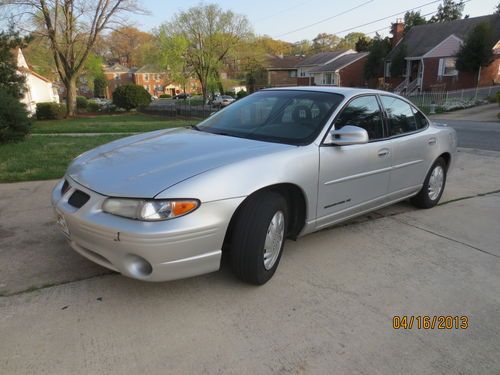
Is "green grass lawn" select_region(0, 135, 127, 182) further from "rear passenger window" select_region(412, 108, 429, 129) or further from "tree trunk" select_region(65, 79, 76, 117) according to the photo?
"tree trunk" select_region(65, 79, 76, 117)

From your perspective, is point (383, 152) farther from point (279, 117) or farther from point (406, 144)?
point (279, 117)

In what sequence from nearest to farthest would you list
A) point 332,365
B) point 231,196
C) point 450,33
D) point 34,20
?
1. point 332,365
2. point 231,196
3. point 34,20
4. point 450,33

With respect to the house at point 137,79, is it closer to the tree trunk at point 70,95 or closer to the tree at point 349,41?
the tree at point 349,41

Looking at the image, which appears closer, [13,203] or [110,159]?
[110,159]

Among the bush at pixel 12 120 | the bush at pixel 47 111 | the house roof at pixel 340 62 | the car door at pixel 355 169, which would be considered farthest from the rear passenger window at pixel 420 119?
the house roof at pixel 340 62

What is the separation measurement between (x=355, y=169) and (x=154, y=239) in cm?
205

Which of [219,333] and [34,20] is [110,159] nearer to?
[219,333]

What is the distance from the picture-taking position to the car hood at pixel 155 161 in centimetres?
257

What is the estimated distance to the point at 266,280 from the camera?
3.01 m

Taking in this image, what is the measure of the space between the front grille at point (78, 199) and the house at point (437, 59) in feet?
114

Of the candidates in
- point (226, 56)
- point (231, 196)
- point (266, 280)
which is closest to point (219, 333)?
point (266, 280)

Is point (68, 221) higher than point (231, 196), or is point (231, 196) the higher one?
point (231, 196)

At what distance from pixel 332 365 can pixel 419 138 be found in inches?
122
